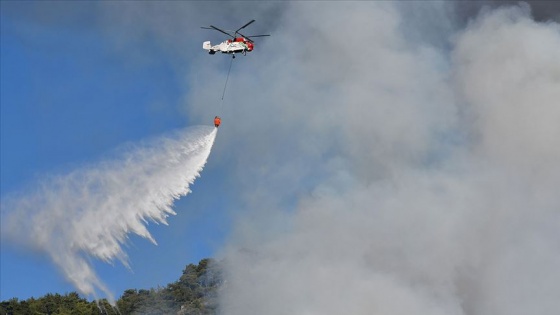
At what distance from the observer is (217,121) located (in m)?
83.1

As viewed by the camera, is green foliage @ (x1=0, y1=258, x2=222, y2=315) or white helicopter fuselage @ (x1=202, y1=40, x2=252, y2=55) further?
green foliage @ (x1=0, y1=258, x2=222, y2=315)

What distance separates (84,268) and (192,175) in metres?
14.0

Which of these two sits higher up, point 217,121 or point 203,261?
point 203,261

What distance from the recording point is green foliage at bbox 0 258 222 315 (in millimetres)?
126688

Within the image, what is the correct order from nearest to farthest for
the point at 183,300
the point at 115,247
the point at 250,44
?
the point at 115,247
the point at 250,44
the point at 183,300

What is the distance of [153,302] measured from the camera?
129 meters

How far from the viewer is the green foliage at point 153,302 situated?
416 feet

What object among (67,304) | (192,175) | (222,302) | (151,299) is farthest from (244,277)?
(192,175)

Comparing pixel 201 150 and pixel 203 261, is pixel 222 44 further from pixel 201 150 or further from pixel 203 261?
pixel 203 261

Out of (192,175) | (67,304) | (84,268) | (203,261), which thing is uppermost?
(203,261)

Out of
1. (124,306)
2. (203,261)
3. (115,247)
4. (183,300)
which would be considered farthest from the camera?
(203,261)

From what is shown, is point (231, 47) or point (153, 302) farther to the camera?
point (153, 302)

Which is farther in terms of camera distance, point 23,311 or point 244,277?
point 23,311

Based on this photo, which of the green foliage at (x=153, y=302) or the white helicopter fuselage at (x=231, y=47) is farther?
the green foliage at (x=153, y=302)
